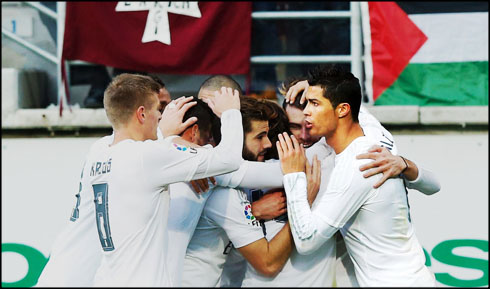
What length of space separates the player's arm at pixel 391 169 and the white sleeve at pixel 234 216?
687 mm

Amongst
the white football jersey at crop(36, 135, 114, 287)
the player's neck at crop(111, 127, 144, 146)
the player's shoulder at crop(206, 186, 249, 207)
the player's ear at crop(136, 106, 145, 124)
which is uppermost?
Result: the player's ear at crop(136, 106, 145, 124)

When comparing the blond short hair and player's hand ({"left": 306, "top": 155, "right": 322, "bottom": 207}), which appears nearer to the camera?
the blond short hair

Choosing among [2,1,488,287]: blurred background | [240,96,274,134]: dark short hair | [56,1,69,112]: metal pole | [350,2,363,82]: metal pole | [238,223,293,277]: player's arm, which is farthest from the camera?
[56,1,69,112]: metal pole

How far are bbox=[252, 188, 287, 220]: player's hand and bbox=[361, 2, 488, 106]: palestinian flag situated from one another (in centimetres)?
350

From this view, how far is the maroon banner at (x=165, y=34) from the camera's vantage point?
25.2ft

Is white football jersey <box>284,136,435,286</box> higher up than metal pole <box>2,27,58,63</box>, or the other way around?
metal pole <box>2,27,58,63</box>

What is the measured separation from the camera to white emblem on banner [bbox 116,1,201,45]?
7.64 meters

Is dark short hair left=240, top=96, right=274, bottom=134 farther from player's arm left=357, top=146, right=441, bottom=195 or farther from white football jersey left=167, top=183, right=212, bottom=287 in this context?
player's arm left=357, top=146, right=441, bottom=195

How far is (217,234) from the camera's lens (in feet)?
14.4

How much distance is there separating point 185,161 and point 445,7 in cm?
467

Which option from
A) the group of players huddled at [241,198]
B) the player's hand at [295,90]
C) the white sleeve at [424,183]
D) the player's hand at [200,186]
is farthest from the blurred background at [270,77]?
the player's hand at [200,186]

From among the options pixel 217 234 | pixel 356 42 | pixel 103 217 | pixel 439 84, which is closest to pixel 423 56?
pixel 439 84

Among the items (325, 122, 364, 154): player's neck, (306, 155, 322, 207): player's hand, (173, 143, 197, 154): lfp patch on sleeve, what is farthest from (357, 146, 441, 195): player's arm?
(173, 143, 197, 154): lfp patch on sleeve

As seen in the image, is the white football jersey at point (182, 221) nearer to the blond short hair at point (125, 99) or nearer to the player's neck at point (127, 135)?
the player's neck at point (127, 135)
